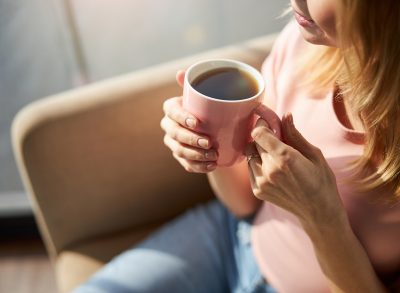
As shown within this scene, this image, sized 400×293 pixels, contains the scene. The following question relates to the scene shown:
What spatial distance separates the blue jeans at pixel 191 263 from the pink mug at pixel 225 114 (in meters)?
0.33

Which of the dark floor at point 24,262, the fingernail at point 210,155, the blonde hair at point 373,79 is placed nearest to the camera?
the blonde hair at point 373,79

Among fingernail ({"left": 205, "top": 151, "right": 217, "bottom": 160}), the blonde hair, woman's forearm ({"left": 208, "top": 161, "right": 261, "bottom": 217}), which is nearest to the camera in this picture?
the blonde hair

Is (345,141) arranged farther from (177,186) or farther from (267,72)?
(177,186)

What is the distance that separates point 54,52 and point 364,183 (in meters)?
1.23

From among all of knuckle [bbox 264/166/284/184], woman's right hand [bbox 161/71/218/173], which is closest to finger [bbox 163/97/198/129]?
woman's right hand [bbox 161/71/218/173]

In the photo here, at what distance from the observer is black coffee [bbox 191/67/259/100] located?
616 mm

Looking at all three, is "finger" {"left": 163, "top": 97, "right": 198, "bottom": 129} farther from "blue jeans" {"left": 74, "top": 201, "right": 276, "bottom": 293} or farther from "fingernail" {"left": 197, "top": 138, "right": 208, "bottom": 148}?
"blue jeans" {"left": 74, "top": 201, "right": 276, "bottom": 293}

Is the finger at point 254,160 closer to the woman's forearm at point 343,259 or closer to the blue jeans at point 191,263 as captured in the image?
the woman's forearm at point 343,259

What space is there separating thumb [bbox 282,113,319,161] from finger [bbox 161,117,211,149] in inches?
4.2

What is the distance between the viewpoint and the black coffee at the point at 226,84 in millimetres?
616

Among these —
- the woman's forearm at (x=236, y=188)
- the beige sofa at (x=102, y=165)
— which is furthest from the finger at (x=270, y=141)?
the beige sofa at (x=102, y=165)

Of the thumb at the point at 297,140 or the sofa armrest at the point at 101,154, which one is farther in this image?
the sofa armrest at the point at 101,154

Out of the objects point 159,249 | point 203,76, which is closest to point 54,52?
point 159,249

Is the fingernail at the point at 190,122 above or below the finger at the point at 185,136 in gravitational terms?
above
